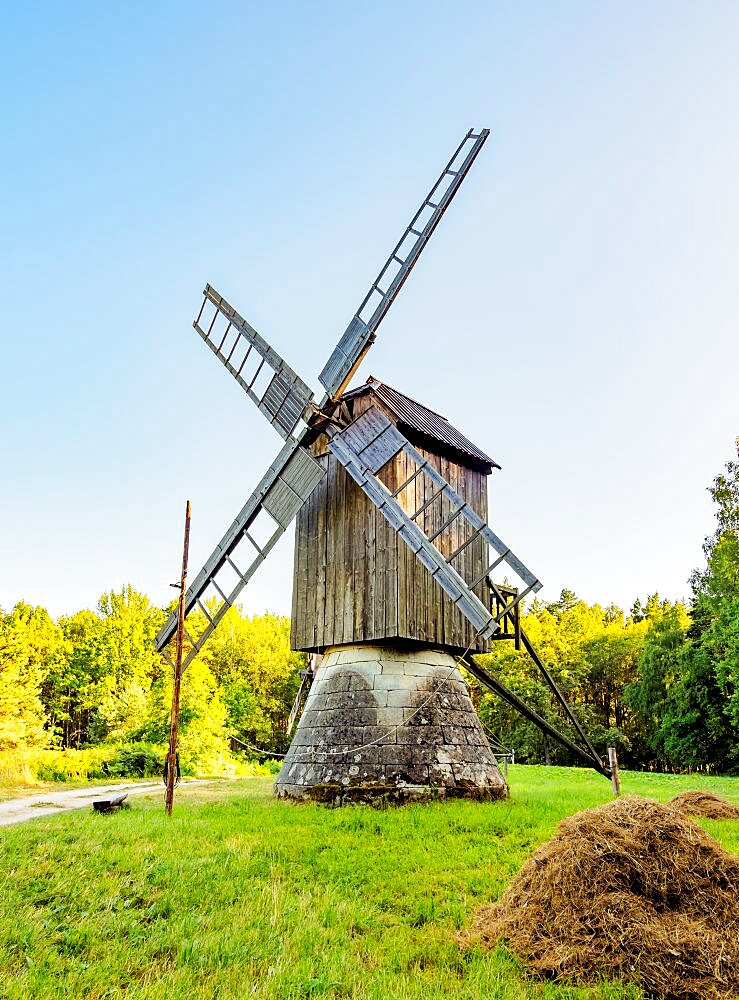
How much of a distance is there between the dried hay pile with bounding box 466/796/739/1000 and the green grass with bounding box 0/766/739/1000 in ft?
0.98

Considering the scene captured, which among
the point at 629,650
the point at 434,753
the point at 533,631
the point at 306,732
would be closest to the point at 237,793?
the point at 306,732

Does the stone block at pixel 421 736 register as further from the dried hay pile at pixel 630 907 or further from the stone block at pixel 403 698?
the dried hay pile at pixel 630 907

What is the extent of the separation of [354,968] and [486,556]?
35.6ft

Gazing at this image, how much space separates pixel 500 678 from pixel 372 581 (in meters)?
27.0

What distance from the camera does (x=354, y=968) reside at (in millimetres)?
6043

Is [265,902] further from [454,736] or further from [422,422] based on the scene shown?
[422,422]

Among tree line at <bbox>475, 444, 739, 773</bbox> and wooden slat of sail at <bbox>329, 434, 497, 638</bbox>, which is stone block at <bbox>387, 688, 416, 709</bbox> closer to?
wooden slat of sail at <bbox>329, 434, 497, 638</bbox>

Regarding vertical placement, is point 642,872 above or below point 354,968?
above

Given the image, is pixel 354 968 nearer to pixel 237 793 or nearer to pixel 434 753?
pixel 434 753

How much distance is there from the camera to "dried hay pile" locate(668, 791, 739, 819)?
1220 cm

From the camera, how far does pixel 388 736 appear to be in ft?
42.2

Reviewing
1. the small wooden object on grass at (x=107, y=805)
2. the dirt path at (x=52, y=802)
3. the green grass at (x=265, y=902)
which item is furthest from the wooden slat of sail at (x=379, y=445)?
the dirt path at (x=52, y=802)

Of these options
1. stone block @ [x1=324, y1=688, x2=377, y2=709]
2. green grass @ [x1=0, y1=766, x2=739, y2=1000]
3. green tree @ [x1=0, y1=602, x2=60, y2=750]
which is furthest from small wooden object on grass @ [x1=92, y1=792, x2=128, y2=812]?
green tree @ [x1=0, y1=602, x2=60, y2=750]

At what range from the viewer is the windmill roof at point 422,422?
47.7 feet
